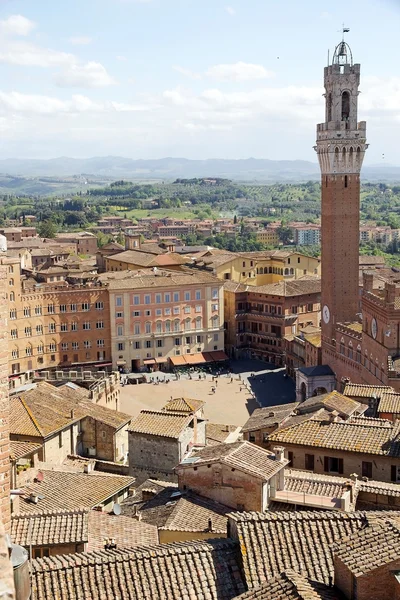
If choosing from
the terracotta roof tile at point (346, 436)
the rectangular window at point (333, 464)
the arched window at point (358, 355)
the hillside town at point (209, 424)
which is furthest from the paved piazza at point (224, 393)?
the rectangular window at point (333, 464)

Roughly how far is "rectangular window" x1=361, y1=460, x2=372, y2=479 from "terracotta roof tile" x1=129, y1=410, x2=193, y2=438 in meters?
6.88

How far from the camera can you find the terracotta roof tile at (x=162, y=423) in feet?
86.0

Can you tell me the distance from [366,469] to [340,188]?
34.0m

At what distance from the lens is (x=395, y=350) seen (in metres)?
42.6

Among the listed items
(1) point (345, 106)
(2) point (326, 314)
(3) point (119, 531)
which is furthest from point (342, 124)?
(3) point (119, 531)

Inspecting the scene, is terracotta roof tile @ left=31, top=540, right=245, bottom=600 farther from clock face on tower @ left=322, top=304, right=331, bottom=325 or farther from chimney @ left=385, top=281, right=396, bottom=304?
clock face on tower @ left=322, top=304, right=331, bottom=325

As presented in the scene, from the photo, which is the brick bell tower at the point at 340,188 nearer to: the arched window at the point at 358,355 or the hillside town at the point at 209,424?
the hillside town at the point at 209,424

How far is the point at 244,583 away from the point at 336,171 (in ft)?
142

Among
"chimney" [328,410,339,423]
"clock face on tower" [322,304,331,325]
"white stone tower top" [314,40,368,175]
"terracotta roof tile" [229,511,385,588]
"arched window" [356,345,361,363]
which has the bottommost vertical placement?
"arched window" [356,345,361,363]

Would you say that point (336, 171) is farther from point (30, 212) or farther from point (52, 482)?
point (30, 212)

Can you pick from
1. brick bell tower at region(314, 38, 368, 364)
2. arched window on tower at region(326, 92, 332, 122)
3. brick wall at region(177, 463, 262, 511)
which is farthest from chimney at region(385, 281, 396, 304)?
brick wall at region(177, 463, 262, 511)

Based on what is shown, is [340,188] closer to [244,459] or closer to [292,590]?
[244,459]

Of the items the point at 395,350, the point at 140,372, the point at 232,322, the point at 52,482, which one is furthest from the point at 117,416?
the point at 232,322

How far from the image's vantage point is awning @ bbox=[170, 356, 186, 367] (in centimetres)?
6242
